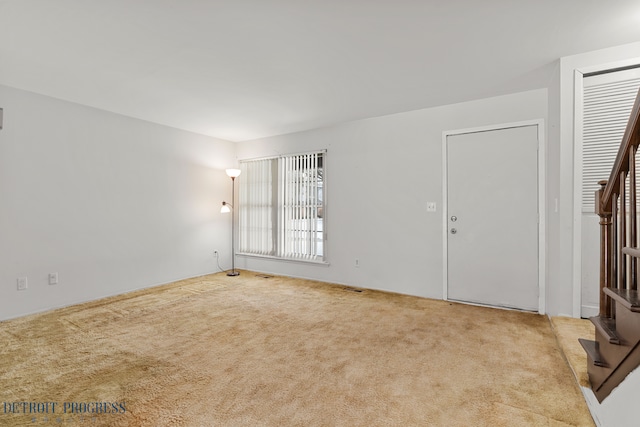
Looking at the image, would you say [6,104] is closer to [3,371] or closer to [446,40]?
[3,371]

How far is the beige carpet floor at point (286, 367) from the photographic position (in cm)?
172

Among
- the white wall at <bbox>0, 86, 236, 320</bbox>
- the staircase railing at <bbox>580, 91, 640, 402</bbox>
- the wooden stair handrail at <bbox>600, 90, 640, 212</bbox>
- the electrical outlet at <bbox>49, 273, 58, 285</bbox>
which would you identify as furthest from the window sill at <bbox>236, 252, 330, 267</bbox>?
the wooden stair handrail at <bbox>600, 90, 640, 212</bbox>

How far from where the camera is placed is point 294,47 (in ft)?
8.06

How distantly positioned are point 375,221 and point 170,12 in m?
3.26

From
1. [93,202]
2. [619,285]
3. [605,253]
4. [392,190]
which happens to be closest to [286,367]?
[619,285]

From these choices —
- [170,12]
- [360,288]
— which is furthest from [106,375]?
[360,288]

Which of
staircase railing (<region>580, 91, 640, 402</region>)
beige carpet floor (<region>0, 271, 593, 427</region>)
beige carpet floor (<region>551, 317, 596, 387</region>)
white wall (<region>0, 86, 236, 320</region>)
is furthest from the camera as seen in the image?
white wall (<region>0, 86, 236, 320</region>)

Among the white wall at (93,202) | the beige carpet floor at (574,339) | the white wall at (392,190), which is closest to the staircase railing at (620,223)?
the beige carpet floor at (574,339)

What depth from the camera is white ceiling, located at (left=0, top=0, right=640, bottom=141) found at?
1999mm

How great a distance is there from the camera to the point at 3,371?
2.17m

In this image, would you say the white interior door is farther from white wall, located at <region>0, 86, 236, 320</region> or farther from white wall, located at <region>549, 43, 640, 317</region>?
white wall, located at <region>0, 86, 236, 320</region>

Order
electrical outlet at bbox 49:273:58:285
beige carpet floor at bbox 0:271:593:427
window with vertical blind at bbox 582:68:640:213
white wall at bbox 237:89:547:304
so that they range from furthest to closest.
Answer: white wall at bbox 237:89:547:304 → electrical outlet at bbox 49:273:58:285 → window with vertical blind at bbox 582:68:640:213 → beige carpet floor at bbox 0:271:593:427

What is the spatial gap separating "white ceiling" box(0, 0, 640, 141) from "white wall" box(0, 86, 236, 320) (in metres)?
0.45

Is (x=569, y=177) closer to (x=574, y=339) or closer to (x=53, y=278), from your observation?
(x=574, y=339)
